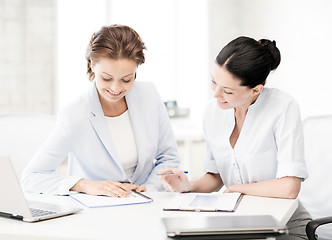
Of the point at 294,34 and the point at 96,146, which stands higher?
the point at 294,34

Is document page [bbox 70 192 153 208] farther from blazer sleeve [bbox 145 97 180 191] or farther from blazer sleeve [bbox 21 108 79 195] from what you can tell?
blazer sleeve [bbox 145 97 180 191]

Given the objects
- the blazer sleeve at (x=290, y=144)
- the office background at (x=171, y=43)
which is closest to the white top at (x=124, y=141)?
the blazer sleeve at (x=290, y=144)

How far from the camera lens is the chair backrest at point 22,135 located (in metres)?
2.49

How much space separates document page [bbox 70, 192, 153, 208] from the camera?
5.72 ft

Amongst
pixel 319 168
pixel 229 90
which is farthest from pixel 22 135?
pixel 319 168

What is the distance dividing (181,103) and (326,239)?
2953 millimetres

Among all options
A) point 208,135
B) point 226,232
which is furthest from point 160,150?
point 226,232

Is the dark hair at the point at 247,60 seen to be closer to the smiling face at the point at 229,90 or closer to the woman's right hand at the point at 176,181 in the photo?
the smiling face at the point at 229,90

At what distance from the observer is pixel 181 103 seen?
16.1ft

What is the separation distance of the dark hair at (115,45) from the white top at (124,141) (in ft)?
0.94

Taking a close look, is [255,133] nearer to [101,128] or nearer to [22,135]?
[101,128]

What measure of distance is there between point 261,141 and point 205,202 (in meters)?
0.41

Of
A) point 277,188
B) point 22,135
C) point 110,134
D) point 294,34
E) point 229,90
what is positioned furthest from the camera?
point 294,34

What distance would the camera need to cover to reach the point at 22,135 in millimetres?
2510
